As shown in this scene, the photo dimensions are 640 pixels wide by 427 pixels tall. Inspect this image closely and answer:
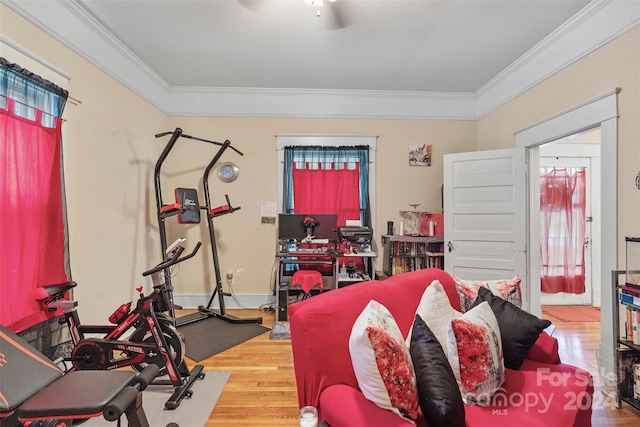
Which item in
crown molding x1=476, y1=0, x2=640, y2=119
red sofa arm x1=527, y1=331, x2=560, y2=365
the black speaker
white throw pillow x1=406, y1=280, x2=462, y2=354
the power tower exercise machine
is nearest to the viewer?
white throw pillow x1=406, y1=280, x2=462, y2=354

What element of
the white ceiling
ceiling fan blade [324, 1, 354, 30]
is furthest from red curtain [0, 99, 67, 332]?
ceiling fan blade [324, 1, 354, 30]

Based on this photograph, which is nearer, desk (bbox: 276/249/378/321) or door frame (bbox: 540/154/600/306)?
desk (bbox: 276/249/378/321)

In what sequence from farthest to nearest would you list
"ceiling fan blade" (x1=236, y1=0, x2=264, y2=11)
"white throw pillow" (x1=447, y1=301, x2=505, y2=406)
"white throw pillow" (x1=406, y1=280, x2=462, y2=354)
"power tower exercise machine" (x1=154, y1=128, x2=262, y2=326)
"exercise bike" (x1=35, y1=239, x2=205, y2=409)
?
"power tower exercise machine" (x1=154, y1=128, x2=262, y2=326)
"ceiling fan blade" (x1=236, y1=0, x2=264, y2=11)
"exercise bike" (x1=35, y1=239, x2=205, y2=409)
"white throw pillow" (x1=406, y1=280, x2=462, y2=354)
"white throw pillow" (x1=447, y1=301, x2=505, y2=406)

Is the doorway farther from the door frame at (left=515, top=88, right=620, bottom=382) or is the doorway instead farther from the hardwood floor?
the door frame at (left=515, top=88, right=620, bottom=382)

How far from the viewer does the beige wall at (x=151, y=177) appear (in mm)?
2480

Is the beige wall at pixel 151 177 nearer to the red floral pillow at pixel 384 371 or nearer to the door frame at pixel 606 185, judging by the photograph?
the door frame at pixel 606 185

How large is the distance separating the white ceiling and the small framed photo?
793 millimetres

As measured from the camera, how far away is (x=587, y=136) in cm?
417

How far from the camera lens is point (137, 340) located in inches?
86.8

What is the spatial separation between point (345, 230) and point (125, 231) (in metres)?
2.46

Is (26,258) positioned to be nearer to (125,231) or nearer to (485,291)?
(125,231)

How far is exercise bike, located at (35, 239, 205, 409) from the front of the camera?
2023 mm

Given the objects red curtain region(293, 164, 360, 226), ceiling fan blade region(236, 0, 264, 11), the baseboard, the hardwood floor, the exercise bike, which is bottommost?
the hardwood floor

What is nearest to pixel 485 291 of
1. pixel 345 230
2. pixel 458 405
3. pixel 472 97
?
pixel 458 405
